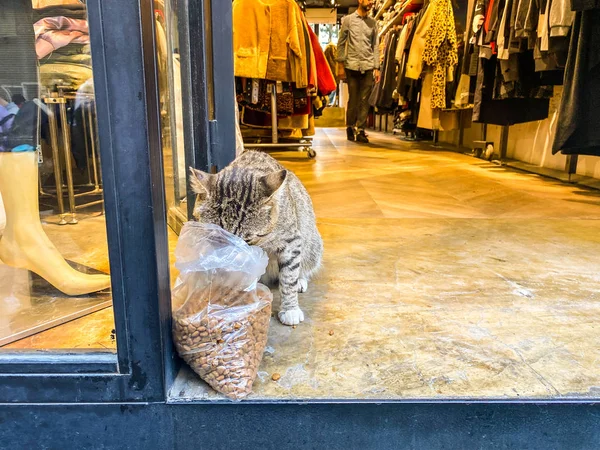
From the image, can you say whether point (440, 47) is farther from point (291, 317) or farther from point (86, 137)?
point (86, 137)

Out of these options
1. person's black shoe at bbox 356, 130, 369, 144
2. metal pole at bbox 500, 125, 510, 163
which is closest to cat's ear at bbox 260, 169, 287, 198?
metal pole at bbox 500, 125, 510, 163

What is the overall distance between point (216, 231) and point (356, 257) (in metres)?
0.91

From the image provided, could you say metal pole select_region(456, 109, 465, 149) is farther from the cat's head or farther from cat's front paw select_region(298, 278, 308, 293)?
the cat's head

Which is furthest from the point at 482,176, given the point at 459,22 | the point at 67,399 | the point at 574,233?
the point at 67,399

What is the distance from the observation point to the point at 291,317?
1.30 metres

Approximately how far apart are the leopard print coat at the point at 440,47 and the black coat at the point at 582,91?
8.24 ft

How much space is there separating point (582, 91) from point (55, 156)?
2.71 metres

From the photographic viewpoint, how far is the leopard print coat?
503 centimetres

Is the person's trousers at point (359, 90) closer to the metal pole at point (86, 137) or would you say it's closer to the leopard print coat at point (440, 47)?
the leopard print coat at point (440, 47)

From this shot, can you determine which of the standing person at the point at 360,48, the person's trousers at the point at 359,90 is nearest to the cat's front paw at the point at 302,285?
the standing person at the point at 360,48

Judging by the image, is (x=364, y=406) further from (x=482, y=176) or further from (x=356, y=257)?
(x=482, y=176)

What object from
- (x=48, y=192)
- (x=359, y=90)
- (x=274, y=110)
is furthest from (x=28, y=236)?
(x=359, y=90)

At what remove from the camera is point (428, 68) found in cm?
549

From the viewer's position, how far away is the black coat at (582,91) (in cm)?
254
